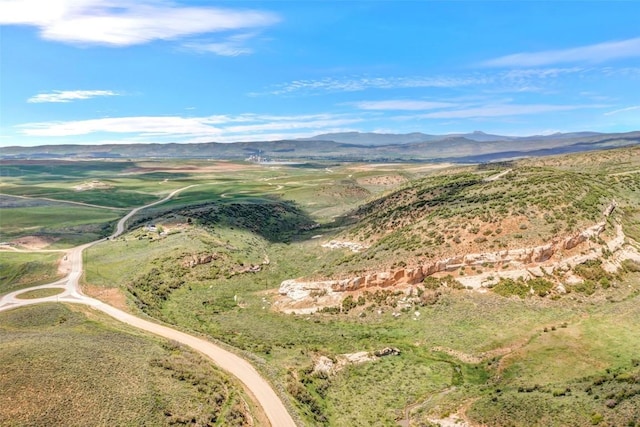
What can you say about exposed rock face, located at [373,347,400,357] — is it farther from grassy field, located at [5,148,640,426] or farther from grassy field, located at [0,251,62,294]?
grassy field, located at [0,251,62,294]

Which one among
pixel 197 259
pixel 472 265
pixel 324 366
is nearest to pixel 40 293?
pixel 197 259

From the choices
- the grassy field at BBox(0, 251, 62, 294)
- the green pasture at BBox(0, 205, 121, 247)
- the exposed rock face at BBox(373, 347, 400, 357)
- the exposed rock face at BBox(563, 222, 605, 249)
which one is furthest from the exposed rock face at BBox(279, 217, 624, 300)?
the green pasture at BBox(0, 205, 121, 247)

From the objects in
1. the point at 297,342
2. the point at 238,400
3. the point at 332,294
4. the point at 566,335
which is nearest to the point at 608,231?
the point at 566,335

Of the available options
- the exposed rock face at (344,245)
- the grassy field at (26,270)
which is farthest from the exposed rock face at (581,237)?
the grassy field at (26,270)

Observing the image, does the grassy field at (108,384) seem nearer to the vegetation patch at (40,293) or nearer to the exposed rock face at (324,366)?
the exposed rock face at (324,366)

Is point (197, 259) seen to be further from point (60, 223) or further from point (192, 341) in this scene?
point (60, 223)
